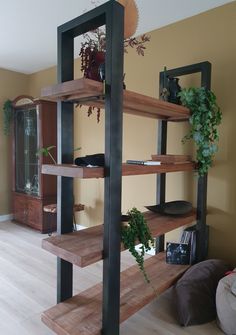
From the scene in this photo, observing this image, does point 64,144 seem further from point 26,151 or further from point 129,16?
point 26,151

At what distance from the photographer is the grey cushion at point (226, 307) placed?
5.15ft

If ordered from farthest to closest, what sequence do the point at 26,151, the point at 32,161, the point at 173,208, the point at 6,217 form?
the point at 6,217 → the point at 26,151 → the point at 32,161 → the point at 173,208

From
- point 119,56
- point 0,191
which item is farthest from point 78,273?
point 0,191

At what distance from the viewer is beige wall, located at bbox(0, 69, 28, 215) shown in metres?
4.07

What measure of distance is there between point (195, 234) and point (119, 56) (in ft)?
5.33

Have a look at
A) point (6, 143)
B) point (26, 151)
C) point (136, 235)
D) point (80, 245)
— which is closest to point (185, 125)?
point (136, 235)

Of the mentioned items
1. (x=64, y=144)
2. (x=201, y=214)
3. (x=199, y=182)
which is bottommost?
(x=201, y=214)

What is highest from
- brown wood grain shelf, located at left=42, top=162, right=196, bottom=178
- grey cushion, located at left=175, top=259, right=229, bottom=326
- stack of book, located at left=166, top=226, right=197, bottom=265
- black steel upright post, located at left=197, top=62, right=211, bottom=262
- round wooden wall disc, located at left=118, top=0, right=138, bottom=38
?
round wooden wall disc, located at left=118, top=0, right=138, bottom=38

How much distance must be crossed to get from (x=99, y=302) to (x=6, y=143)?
332 cm

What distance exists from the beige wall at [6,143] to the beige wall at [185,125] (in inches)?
68.9

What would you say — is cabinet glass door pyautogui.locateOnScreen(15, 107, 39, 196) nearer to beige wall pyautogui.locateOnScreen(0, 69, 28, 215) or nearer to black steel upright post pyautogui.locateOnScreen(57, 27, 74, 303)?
beige wall pyautogui.locateOnScreen(0, 69, 28, 215)

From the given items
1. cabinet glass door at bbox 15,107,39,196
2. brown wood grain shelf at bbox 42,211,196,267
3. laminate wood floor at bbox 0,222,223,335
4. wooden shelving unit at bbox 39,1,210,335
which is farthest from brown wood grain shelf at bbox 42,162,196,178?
cabinet glass door at bbox 15,107,39,196

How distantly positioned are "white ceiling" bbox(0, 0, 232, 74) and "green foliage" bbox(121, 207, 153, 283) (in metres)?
1.82

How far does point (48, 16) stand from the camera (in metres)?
2.44
